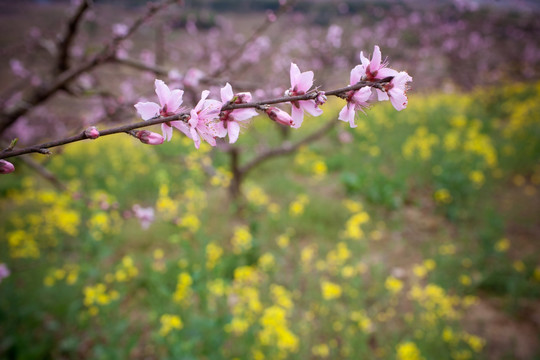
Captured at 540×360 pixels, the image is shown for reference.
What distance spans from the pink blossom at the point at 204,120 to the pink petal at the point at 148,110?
0.35 ft

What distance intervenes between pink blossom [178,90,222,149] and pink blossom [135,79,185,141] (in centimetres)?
5

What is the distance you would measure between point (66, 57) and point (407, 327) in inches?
164

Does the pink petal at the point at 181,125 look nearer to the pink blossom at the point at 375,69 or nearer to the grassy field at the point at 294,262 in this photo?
the pink blossom at the point at 375,69

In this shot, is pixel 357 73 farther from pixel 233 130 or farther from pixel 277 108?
pixel 233 130

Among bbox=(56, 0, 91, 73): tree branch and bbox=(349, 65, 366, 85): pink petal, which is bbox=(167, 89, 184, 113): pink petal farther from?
bbox=(56, 0, 91, 73): tree branch

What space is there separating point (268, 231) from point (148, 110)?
362 cm

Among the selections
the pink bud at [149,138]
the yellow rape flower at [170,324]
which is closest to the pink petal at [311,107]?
the pink bud at [149,138]

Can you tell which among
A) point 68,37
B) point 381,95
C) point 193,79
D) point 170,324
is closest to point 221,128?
point 381,95

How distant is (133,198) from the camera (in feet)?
18.9

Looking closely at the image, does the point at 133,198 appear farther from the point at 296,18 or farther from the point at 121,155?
the point at 296,18

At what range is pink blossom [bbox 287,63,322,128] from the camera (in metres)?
1.00

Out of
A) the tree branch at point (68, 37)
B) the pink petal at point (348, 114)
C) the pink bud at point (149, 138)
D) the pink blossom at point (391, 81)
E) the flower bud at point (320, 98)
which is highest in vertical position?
the tree branch at point (68, 37)

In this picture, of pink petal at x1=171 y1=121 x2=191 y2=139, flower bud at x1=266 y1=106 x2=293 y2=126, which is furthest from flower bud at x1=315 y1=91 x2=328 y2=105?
pink petal at x1=171 y1=121 x2=191 y2=139

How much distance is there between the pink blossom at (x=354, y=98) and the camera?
0.98 m
